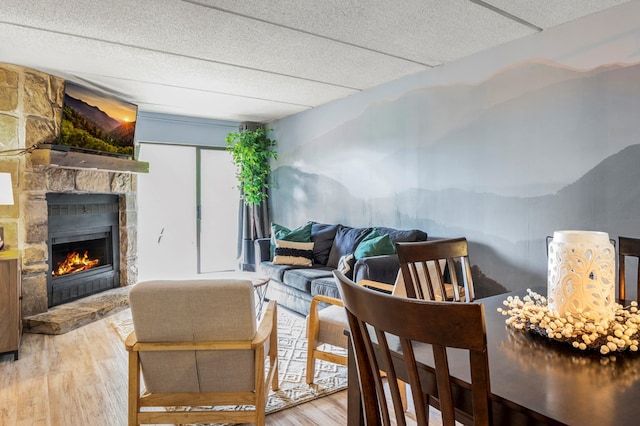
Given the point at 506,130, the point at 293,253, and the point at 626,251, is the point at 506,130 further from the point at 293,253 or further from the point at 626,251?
the point at 293,253

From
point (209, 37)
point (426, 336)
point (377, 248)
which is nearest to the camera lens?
point (426, 336)

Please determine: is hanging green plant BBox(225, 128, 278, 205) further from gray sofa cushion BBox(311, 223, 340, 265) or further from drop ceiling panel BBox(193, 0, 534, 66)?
drop ceiling panel BBox(193, 0, 534, 66)

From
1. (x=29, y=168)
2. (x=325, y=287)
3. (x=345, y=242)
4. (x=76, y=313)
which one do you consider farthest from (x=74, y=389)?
(x=345, y=242)

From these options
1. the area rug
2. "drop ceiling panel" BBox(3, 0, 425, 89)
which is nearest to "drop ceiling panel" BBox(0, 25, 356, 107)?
"drop ceiling panel" BBox(3, 0, 425, 89)

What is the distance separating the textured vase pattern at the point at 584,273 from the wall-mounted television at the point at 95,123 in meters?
4.11

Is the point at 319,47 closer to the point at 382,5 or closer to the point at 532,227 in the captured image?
the point at 382,5

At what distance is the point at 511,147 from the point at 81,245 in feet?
14.4

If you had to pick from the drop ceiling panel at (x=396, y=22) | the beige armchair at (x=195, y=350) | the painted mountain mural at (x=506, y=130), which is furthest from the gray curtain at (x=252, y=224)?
the beige armchair at (x=195, y=350)

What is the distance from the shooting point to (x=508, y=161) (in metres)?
3.27

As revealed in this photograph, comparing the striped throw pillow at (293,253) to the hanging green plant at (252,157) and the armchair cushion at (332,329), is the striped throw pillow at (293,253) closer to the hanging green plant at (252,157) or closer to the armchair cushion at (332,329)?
the hanging green plant at (252,157)

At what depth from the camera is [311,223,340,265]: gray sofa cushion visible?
15.8ft

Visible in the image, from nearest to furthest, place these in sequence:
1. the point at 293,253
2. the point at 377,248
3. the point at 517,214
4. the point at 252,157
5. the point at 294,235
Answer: the point at 517,214, the point at 377,248, the point at 293,253, the point at 294,235, the point at 252,157

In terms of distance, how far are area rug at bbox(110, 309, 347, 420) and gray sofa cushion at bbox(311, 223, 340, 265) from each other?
110 cm

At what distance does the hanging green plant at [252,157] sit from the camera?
6.10m
